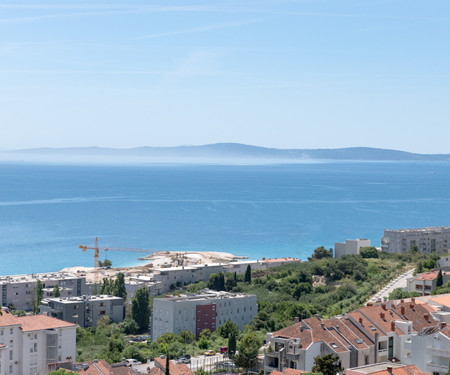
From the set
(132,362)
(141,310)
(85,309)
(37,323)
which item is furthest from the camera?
(85,309)

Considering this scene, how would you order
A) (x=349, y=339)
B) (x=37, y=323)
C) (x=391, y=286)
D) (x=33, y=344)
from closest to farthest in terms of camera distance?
(x=349, y=339)
(x=33, y=344)
(x=37, y=323)
(x=391, y=286)

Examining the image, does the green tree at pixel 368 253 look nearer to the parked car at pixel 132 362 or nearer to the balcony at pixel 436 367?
the parked car at pixel 132 362

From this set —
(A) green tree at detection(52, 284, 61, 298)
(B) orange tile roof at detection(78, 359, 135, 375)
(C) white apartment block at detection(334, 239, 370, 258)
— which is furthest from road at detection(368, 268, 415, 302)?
(A) green tree at detection(52, 284, 61, 298)

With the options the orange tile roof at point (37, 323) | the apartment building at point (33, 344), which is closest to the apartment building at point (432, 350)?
the apartment building at point (33, 344)

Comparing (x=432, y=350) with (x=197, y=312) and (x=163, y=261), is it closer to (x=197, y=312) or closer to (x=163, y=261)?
(x=197, y=312)

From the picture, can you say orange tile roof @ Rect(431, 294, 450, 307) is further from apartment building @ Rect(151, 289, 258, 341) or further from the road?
apartment building @ Rect(151, 289, 258, 341)

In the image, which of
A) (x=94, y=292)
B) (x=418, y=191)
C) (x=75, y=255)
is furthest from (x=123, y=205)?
(x=94, y=292)

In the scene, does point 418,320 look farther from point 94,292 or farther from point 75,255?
point 75,255

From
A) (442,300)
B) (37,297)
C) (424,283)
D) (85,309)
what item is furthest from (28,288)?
(442,300)
